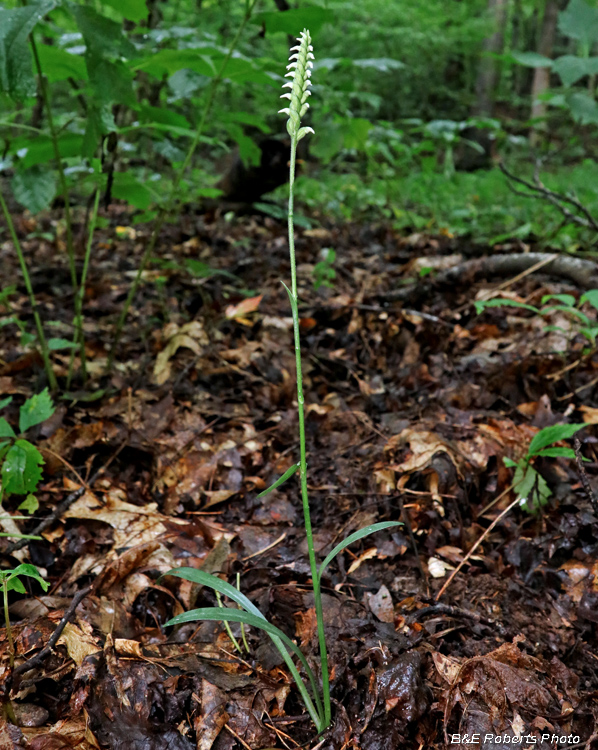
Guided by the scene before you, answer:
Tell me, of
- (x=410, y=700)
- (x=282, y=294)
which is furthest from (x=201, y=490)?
(x=282, y=294)

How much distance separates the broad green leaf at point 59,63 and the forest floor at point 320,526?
1253 mm

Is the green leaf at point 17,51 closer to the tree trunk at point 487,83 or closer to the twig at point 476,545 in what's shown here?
the twig at point 476,545

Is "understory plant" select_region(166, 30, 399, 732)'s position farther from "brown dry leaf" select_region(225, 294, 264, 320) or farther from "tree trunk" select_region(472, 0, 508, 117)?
"tree trunk" select_region(472, 0, 508, 117)

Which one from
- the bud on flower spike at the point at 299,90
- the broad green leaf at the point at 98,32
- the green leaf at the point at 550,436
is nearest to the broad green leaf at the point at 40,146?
the broad green leaf at the point at 98,32

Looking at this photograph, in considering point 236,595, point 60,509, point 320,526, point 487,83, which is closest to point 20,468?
point 60,509

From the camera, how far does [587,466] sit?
5.82ft

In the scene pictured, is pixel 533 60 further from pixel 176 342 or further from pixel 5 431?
pixel 5 431

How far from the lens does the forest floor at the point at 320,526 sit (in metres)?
1.11

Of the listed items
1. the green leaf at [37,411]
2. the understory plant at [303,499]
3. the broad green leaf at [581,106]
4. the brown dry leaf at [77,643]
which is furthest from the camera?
the broad green leaf at [581,106]

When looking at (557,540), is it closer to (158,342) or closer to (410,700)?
(410,700)

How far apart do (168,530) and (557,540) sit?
1248mm

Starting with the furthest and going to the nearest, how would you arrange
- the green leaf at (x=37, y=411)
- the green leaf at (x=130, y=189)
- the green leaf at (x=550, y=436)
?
the green leaf at (x=130, y=189) < the green leaf at (x=37, y=411) < the green leaf at (x=550, y=436)

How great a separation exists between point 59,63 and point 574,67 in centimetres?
279

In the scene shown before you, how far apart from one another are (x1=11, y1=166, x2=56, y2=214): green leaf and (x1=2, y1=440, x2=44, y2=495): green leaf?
1.01 metres
